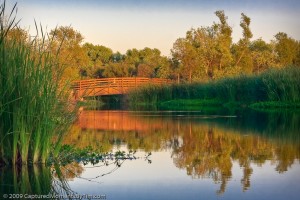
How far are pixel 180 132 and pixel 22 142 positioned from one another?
7232 mm

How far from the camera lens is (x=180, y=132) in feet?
48.3

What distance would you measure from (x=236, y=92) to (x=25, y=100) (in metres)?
28.0

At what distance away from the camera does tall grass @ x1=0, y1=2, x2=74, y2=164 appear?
792cm

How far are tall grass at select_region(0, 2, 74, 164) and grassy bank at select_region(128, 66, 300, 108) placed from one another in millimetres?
22978

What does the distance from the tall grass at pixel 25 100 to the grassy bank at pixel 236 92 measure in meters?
23.0

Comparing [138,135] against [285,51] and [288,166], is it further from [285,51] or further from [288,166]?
[285,51]


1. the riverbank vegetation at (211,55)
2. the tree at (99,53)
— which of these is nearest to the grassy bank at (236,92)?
the riverbank vegetation at (211,55)

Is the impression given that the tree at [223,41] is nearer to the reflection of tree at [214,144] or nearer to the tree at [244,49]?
the tree at [244,49]

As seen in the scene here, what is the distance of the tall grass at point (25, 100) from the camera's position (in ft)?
26.0

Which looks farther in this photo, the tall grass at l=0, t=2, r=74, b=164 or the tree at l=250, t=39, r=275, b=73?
the tree at l=250, t=39, r=275, b=73

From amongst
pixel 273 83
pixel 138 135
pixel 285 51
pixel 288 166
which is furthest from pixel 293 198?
pixel 285 51

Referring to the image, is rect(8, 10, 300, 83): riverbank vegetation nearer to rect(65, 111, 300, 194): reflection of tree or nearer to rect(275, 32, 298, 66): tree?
rect(275, 32, 298, 66): tree

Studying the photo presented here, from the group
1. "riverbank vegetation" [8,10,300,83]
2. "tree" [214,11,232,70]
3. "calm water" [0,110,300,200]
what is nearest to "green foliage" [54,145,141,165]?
"calm water" [0,110,300,200]

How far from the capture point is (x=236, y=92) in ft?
115
